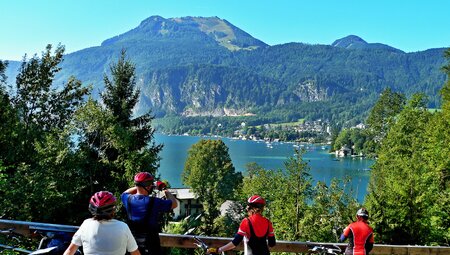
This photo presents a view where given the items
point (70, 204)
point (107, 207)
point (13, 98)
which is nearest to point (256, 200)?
point (107, 207)

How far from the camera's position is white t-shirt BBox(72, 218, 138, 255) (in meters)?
3.12

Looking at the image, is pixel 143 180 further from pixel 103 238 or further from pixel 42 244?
pixel 42 244

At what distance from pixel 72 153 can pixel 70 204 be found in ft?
6.24

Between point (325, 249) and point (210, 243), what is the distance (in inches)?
57.1

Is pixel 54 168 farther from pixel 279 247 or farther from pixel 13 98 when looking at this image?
pixel 279 247

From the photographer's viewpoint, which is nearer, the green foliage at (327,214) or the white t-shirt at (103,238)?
the white t-shirt at (103,238)

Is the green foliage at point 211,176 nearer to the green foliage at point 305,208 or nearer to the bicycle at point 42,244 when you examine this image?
the green foliage at point 305,208

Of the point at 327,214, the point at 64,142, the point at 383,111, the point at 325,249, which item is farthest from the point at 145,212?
the point at 383,111

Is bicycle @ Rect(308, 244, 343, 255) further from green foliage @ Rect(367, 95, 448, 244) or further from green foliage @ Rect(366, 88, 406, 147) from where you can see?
green foliage @ Rect(366, 88, 406, 147)

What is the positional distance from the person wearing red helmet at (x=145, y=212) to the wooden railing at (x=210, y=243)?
658mm

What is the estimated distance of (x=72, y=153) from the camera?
15.6 m

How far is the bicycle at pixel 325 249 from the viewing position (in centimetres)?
516

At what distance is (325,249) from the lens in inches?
205

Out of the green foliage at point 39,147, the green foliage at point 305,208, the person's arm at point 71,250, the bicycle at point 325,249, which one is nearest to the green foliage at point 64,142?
the green foliage at point 39,147
